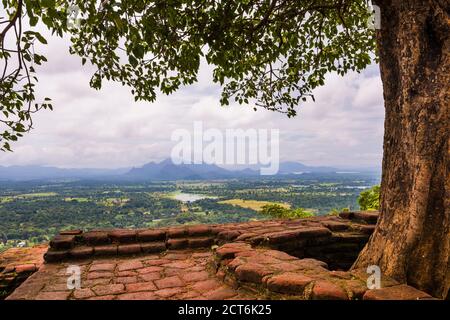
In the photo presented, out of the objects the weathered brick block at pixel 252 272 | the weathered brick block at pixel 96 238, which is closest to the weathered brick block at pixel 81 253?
the weathered brick block at pixel 96 238

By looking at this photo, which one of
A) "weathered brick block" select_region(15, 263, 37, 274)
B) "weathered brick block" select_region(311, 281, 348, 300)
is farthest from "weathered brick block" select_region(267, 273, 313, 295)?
"weathered brick block" select_region(15, 263, 37, 274)

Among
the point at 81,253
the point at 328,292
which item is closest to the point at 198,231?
the point at 81,253

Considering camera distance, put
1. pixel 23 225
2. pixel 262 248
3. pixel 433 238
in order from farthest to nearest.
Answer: pixel 23 225
pixel 262 248
pixel 433 238

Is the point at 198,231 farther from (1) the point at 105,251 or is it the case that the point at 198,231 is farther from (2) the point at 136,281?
(2) the point at 136,281

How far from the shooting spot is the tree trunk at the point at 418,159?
121 inches

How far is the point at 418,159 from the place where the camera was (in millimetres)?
3172

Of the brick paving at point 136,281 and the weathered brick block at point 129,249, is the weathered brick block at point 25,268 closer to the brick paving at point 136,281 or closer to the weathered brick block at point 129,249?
the brick paving at point 136,281
